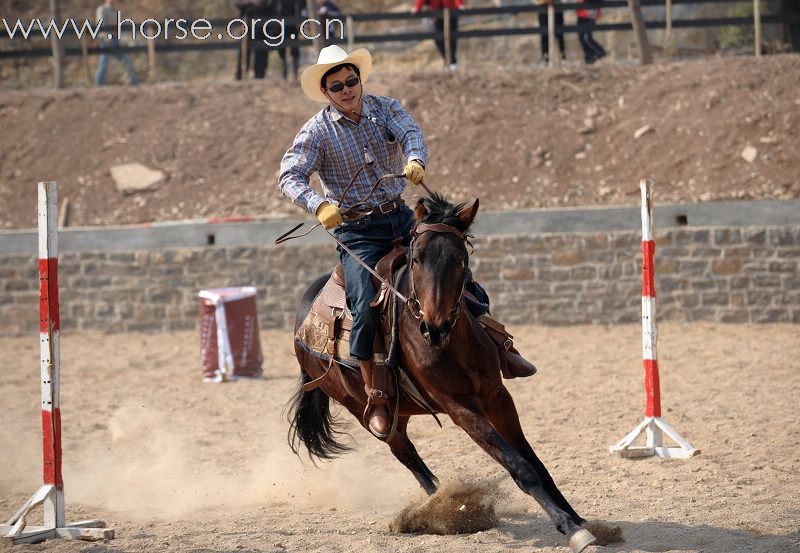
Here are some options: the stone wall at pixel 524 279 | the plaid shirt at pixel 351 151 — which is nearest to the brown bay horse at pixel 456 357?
the plaid shirt at pixel 351 151

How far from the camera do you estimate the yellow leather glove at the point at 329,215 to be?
17.5 feet

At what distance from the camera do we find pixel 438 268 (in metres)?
4.80

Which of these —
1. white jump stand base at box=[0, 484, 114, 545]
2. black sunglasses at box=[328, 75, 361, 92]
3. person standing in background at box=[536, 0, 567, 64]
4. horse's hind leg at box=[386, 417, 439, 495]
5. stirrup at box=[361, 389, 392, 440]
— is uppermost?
person standing in background at box=[536, 0, 567, 64]

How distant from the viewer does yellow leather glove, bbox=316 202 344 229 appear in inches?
210

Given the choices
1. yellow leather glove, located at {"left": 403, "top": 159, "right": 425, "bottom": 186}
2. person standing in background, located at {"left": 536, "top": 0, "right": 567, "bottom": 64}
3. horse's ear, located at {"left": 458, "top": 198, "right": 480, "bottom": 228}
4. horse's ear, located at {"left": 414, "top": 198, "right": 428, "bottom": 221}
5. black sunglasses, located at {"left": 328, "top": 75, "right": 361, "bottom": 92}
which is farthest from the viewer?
person standing in background, located at {"left": 536, "top": 0, "right": 567, "bottom": 64}

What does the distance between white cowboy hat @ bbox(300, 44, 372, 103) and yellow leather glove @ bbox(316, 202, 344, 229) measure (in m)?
0.74

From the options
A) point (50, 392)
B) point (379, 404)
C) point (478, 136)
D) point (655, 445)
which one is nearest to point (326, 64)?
point (379, 404)

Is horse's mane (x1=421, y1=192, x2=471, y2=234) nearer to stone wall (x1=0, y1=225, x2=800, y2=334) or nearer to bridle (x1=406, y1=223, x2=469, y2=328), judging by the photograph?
bridle (x1=406, y1=223, x2=469, y2=328)

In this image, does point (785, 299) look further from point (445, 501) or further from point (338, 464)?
point (445, 501)

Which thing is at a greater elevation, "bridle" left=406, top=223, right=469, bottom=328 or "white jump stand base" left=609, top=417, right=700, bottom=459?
"bridle" left=406, top=223, right=469, bottom=328

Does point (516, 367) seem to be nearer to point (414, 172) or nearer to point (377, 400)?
point (377, 400)

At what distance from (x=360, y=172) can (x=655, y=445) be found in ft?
9.43

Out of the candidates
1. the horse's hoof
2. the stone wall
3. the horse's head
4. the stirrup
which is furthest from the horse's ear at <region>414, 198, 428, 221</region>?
the stone wall

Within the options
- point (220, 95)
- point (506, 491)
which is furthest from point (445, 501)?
point (220, 95)
